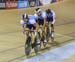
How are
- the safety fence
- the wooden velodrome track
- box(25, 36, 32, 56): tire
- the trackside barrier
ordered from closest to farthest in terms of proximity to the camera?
box(25, 36, 32, 56): tire < the wooden velodrome track < the safety fence < the trackside barrier

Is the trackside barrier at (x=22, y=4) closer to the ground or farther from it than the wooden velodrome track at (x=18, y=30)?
farther from it

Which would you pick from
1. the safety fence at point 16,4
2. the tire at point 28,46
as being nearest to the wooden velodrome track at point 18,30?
the tire at point 28,46

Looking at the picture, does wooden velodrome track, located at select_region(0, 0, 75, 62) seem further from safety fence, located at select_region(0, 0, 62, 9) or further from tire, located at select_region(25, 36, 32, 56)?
safety fence, located at select_region(0, 0, 62, 9)

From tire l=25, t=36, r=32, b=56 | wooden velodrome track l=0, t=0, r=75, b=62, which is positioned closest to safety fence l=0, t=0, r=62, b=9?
wooden velodrome track l=0, t=0, r=75, b=62

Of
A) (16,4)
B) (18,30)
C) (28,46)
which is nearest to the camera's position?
(28,46)

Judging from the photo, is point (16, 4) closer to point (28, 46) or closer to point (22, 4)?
point (22, 4)

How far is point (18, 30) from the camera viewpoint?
13.3m

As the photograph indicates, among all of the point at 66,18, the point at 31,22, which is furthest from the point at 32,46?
the point at 66,18

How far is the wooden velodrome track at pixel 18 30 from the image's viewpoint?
378 inches

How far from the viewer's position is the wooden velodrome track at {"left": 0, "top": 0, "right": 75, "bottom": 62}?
960 centimetres

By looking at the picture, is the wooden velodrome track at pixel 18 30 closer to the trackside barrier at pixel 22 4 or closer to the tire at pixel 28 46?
the tire at pixel 28 46

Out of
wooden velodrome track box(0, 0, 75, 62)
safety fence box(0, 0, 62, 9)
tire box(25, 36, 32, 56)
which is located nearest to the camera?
tire box(25, 36, 32, 56)

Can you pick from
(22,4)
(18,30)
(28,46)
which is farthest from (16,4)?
(28,46)

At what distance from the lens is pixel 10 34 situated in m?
12.4
